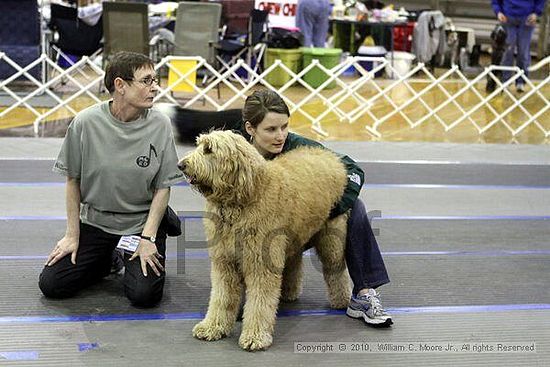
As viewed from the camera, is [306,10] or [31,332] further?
[306,10]

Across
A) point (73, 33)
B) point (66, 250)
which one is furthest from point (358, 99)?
point (66, 250)

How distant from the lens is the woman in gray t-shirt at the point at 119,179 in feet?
10.6

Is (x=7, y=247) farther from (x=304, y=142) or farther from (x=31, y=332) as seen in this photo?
(x=304, y=142)

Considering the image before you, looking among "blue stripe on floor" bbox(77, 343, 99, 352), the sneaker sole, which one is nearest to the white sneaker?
the sneaker sole

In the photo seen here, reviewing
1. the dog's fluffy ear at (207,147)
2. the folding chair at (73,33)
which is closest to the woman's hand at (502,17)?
the folding chair at (73,33)

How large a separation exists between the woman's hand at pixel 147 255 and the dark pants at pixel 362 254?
2.59 ft

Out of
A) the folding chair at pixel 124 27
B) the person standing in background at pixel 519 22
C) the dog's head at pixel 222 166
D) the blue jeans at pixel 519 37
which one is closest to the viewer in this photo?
the dog's head at pixel 222 166

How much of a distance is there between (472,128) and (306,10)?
3.54 meters

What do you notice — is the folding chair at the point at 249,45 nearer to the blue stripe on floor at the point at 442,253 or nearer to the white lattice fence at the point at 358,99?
the white lattice fence at the point at 358,99

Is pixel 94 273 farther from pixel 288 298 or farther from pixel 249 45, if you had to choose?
pixel 249 45

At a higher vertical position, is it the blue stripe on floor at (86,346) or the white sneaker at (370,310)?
the white sneaker at (370,310)

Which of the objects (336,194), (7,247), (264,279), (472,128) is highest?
(336,194)

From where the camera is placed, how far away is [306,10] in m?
10.7

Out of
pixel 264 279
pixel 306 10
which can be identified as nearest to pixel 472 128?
pixel 306 10
